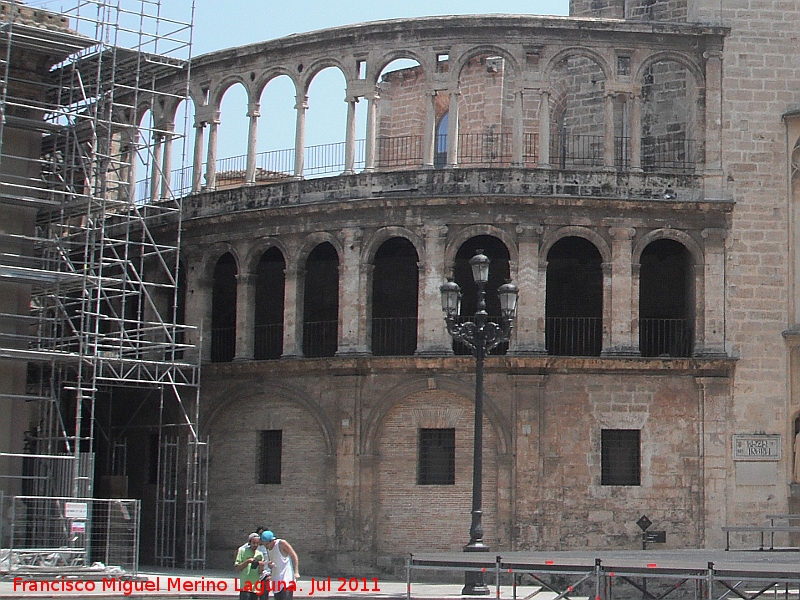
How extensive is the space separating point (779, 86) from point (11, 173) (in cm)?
1606

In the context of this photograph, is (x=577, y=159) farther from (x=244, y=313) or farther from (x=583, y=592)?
(x=583, y=592)

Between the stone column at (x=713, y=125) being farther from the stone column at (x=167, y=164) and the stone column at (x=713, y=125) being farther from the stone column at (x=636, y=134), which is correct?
the stone column at (x=167, y=164)

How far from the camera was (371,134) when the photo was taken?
1241 inches

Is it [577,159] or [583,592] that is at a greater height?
[577,159]

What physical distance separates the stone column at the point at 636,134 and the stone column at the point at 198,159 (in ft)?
32.2

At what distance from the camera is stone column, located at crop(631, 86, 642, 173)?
30891 millimetres

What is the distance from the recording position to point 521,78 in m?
31.1

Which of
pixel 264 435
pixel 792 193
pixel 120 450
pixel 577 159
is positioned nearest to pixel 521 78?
pixel 577 159

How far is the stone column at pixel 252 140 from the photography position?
33.0 meters

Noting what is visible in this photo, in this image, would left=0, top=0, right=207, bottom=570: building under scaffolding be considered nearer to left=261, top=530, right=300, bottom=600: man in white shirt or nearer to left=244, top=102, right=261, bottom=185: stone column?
left=244, top=102, right=261, bottom=185: stone column

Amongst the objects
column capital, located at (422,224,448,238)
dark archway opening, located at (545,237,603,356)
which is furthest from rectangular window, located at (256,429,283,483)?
dark archway opening, located at (545,237,603,356)

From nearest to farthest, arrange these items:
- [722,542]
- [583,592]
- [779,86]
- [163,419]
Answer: [583,592] < [722,542] < [779,86] < [163,419]

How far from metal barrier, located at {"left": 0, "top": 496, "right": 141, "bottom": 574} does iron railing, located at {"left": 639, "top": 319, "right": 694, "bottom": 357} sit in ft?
37.6

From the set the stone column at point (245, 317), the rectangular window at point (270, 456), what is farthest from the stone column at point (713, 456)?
the stone column at point (245, 317)
